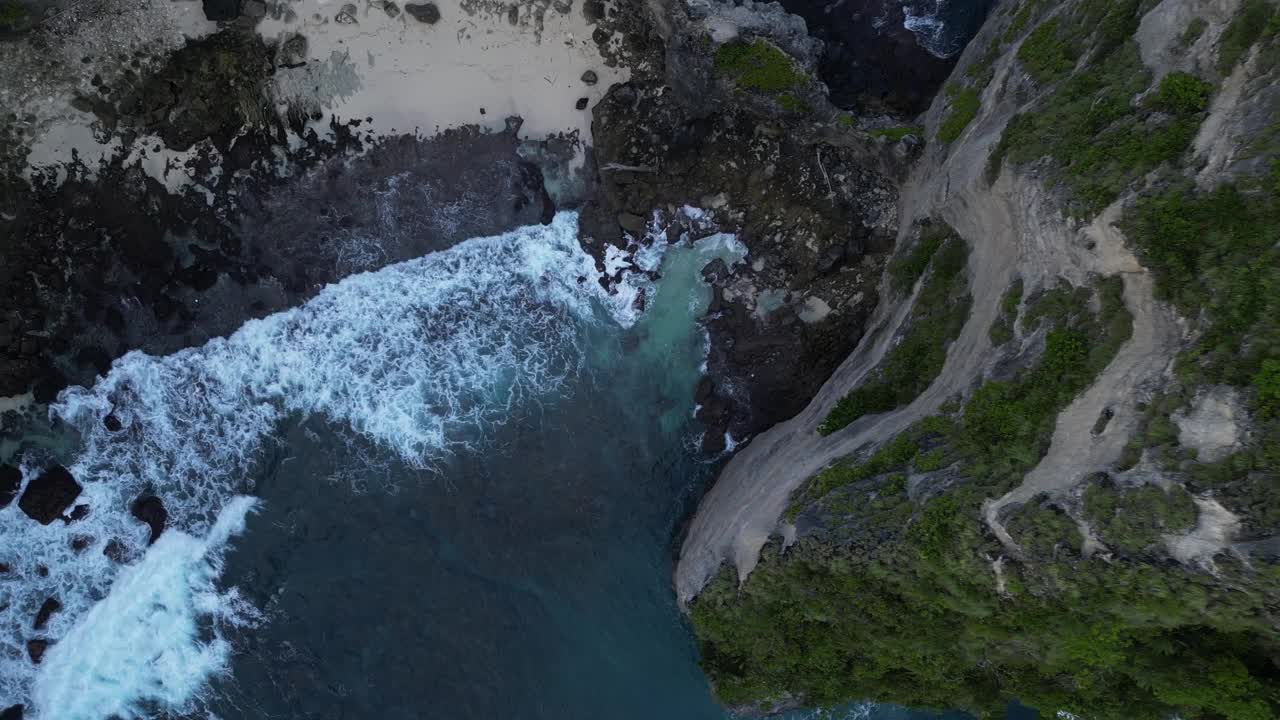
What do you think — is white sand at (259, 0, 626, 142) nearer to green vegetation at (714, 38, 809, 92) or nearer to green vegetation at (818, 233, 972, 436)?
green vegetation at (714, 38, 809, 92)

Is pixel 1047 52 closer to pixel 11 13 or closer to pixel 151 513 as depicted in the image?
pixel 151 513

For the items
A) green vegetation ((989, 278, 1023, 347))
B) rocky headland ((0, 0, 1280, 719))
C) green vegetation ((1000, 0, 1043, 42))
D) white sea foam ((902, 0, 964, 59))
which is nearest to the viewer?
rocky headland ((0, 0, 1280, 719))

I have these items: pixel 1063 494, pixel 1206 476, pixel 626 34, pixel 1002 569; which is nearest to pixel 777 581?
pixel 1002 569

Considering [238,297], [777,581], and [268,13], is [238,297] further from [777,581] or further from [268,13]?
[777,581]

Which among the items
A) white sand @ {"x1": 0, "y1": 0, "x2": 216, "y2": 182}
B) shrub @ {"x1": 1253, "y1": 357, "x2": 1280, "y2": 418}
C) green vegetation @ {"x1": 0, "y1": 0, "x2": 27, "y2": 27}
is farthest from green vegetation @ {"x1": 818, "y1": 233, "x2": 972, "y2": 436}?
green vegetation @ {"x1": 0, "y1": 0, "x2": 27, "y2": 27}

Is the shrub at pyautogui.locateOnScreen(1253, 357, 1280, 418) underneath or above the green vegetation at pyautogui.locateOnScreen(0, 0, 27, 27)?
above
